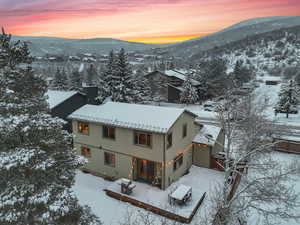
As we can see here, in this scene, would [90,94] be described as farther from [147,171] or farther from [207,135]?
[207,135]

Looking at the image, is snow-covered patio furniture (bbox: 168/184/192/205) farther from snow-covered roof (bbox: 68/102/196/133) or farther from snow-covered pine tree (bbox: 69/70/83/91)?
snow-covered pine tree (bbox: 69/70/83/91)

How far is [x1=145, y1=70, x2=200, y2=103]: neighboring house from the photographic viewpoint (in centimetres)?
4809

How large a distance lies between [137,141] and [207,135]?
6653mm

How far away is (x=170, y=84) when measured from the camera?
48.7 meters

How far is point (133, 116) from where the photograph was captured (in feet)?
52.2

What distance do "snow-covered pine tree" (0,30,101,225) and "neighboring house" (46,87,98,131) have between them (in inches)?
603

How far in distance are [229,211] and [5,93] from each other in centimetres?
1049

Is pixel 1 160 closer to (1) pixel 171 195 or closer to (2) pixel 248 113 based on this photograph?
(1) pixel 171 195

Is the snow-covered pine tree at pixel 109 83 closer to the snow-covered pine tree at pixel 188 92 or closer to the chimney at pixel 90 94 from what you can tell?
the chimney at pixel 90 94

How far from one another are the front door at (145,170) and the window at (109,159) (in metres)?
2.18

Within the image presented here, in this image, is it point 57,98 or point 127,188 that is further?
point 57,98

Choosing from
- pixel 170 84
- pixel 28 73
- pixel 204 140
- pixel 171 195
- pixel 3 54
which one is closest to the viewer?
pixel 3 54

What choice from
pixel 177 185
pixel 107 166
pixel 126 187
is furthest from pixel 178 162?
pixel 107 166

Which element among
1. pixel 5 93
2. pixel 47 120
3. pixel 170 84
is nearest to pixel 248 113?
pixel 47 120
